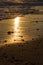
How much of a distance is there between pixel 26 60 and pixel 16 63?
0.42m

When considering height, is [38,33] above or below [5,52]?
above

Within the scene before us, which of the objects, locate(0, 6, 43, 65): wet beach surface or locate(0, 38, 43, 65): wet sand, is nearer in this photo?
locate(0, 38, 43, 65): wet sand

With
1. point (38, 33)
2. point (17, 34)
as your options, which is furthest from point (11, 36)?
point (38, 33)

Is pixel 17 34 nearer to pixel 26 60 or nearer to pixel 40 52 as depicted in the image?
pixel 40 52

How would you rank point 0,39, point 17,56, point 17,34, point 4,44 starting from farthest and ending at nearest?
point 17,34
point 0,39
point 4,44
point 17,56

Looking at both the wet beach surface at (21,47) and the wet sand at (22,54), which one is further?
the wet beach surface at (21,47)

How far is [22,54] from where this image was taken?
9.11 meters

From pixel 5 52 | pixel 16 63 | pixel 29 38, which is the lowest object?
pixel 16 63

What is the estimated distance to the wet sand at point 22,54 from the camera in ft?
27.2

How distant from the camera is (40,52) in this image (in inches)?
367

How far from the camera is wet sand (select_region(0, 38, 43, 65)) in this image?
8.30 m

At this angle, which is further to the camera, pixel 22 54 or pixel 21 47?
pixel 21 47

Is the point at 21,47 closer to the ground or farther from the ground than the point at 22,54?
farther from the ground

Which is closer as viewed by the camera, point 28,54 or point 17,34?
point 28,54
